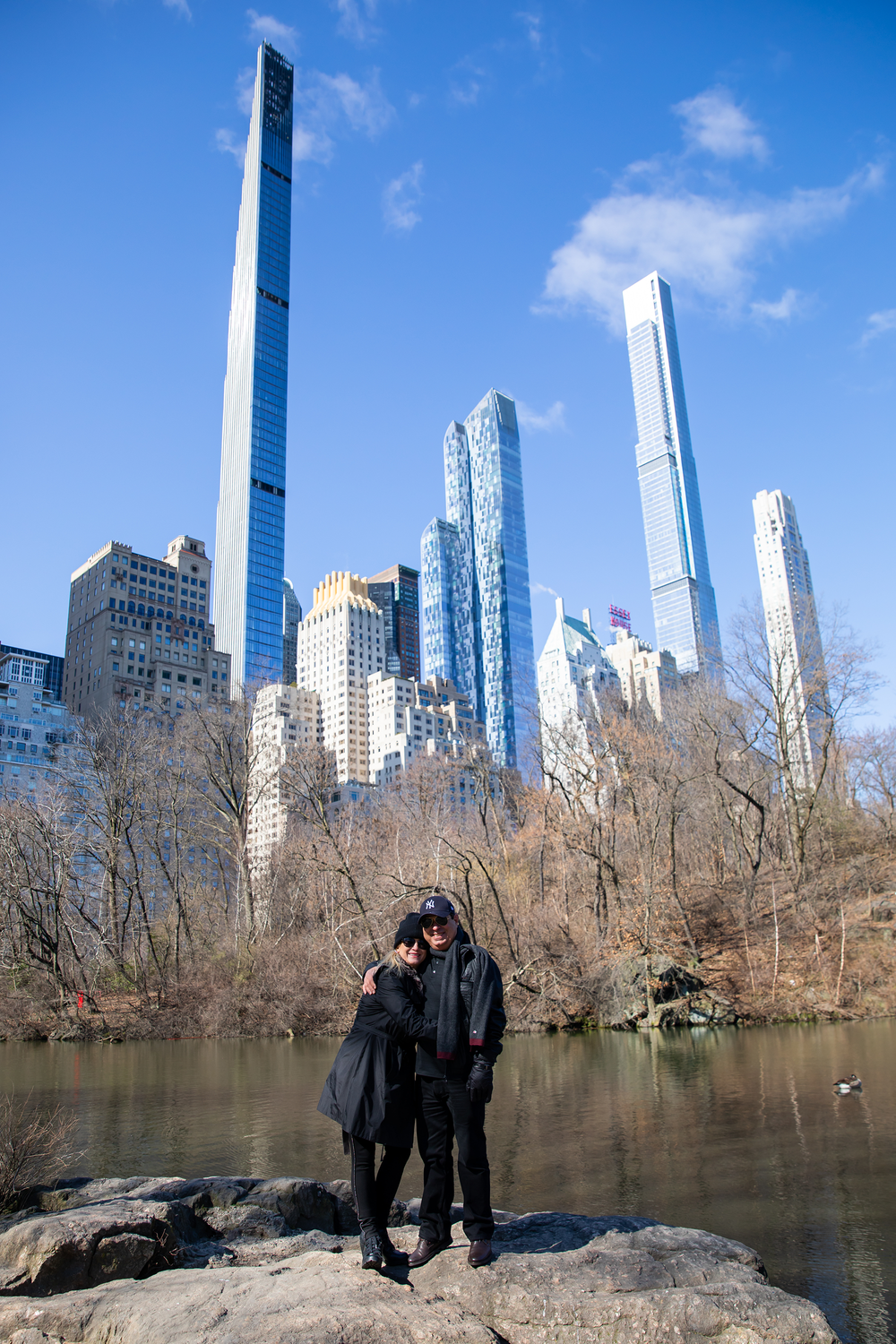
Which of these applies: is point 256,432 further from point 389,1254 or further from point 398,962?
point 389,1254

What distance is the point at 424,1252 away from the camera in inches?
178

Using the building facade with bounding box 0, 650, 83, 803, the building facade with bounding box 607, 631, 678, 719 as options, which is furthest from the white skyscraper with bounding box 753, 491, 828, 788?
the building facade with bounding box 0, 650, 83, 803

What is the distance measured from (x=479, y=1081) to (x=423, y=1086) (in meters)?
0.42

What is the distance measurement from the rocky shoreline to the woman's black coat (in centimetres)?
66

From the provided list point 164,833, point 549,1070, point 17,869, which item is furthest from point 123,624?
point 549,1070

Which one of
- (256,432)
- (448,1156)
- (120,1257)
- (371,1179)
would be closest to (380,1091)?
(371,1179)

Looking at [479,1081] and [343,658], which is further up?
[343,658]

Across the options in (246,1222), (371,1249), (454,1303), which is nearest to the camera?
(454,1303)

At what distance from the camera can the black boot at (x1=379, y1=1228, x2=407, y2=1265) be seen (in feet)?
14.4

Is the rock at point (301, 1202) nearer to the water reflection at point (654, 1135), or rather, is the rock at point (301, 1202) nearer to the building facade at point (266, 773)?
the water reflection at point (654, 1135)

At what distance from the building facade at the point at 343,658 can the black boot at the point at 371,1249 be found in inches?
5361

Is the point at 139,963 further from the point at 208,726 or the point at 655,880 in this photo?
the point at 655,880

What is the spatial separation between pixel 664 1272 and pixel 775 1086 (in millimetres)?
9004

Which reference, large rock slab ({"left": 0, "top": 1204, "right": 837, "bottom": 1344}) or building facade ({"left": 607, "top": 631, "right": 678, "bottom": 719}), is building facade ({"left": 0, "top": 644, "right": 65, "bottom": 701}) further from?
large rock slab ({"left": 0, "top": 1204, "right": 837, "bottom": 1344})
